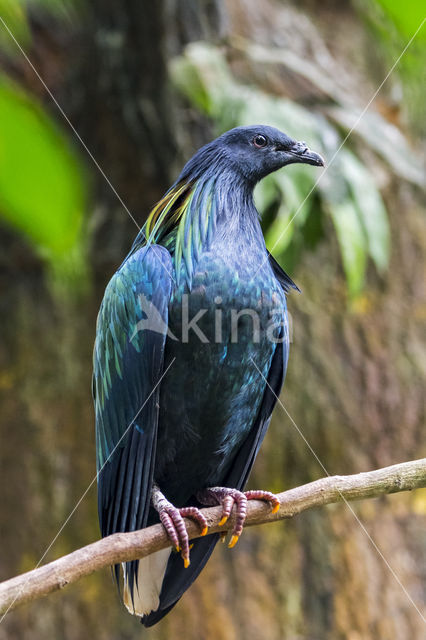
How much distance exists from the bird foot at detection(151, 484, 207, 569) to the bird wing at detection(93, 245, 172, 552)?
0.10m

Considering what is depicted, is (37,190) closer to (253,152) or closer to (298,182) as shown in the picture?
(253,152)

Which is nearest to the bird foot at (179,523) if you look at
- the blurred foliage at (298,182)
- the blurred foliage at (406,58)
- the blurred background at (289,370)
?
the blurred foliage at (298,182)

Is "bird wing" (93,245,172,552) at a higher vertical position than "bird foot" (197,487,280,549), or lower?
higher

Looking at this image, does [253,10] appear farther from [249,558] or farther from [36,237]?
[36,237]

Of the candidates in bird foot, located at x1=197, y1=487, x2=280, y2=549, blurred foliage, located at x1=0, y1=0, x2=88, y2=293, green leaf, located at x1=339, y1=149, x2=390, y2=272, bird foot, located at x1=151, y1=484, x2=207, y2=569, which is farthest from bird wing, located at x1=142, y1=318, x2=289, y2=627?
blurred foliage, located at x1=0, y1=0, x2=88, y2=293

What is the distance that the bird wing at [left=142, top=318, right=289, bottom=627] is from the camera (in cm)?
284

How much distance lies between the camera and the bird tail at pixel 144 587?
284 cm

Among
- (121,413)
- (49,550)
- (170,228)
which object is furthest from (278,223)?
(49,550)

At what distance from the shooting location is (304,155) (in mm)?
3045

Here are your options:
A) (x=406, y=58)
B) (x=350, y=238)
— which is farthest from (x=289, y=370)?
(x=406, y=58)

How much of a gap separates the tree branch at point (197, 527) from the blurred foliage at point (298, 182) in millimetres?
1257

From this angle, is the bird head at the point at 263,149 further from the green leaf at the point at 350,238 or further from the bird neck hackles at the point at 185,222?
the green leaf at the point at 350,238

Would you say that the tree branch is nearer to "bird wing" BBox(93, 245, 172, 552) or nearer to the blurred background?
"bird wing" BBox(93, 245, 172, 552)

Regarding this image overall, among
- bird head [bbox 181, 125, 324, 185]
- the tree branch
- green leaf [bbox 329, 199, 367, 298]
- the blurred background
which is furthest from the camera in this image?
the blurred background
